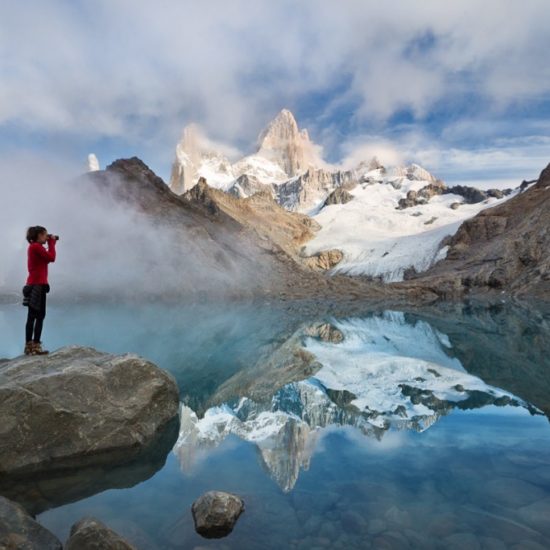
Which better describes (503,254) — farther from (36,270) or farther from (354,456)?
(36,270)

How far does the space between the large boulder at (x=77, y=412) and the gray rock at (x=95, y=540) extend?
3.93 meters

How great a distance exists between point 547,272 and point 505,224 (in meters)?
29.0

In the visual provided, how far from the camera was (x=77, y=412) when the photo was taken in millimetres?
10648

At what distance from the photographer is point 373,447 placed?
11.0 m

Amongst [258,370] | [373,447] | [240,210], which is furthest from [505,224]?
[373,447]

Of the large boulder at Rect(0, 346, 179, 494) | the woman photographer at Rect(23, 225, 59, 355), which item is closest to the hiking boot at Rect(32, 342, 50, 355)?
the large boulder at Rect(0, 346, 179, 494)

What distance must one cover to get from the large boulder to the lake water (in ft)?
3.62

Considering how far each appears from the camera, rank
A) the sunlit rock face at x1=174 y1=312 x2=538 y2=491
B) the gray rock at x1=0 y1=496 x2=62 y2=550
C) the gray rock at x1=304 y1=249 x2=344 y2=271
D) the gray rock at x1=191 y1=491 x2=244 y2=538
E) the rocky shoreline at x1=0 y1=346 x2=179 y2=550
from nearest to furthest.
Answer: the gray rock at x1=0 y1=496 x2=62 y2=550
the gray rock at x1=191 y1=491 x2=244 y2=538
the rocky shoreline at x1=0 y1=346 x2=179 y2=550
the sunlit rock face at x1=174 y1=312 x2=538 y2=491
the gray rock at x1=304 y1=249 x2=344 y2=271

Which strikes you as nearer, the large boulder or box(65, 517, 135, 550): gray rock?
box(65, 517, 135, 550): gray rock

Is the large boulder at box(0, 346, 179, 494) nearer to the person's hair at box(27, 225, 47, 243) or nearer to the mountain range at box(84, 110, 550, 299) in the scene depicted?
the person's hair at box(27, 225, 47, 243)

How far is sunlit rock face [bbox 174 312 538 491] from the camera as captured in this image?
11303 millimetres

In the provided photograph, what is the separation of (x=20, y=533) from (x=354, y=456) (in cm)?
667

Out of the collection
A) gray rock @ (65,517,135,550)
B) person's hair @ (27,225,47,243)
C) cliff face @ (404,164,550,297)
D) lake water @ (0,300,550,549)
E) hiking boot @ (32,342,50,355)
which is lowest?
lake water @ (0,300,550,549)

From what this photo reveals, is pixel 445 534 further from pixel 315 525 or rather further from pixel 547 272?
pixel 547 272
